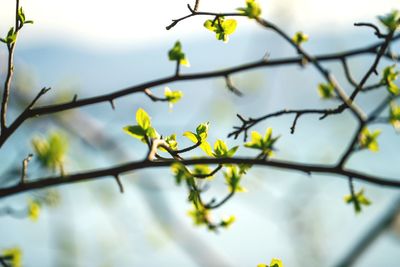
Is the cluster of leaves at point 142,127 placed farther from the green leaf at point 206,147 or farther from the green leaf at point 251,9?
the green leaf at point 251,9

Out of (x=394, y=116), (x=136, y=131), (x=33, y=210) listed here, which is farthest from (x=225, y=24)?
(x=33, y=210)

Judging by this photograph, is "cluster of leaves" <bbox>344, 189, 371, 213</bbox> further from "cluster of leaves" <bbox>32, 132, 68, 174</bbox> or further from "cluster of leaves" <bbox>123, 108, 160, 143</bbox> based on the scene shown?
"cluster of leaves" <bbox>32, 132, 68, 174</bbox>

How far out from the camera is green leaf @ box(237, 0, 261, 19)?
1.03 meters

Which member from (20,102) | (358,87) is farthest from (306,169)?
(20,102)

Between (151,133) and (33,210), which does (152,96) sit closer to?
(151,133)

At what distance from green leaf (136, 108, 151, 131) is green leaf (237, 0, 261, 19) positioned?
31 centimetres

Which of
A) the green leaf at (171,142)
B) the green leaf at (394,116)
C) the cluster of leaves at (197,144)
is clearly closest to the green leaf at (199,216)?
the cluster of leaves at (197,144)

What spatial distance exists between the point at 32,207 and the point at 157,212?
5.27 ft

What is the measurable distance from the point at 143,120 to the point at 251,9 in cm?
34

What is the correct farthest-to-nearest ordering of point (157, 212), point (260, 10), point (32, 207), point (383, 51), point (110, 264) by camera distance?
point (110, 264)
point (157, 212)
point (32, 207)
point (260, 10)
point (383, 51)

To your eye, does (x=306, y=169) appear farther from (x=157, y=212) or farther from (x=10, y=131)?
(x=157, y=212)

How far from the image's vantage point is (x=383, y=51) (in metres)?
0.94

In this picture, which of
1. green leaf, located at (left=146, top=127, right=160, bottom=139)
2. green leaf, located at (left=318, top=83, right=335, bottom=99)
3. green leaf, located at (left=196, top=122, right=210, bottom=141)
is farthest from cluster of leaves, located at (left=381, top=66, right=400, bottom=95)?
green leaf, located at (left=146, top=127, right=160, bottom=139)

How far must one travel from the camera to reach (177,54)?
1.06m
